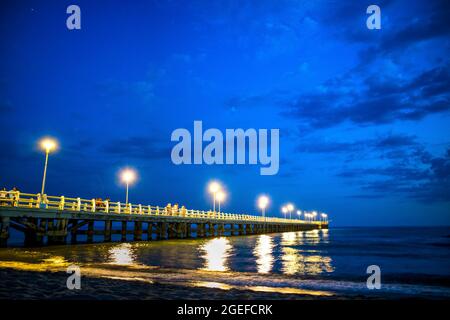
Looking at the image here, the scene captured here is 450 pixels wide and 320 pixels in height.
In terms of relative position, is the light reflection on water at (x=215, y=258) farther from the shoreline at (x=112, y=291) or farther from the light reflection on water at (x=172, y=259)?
the shoreline at (x=112, y=291)

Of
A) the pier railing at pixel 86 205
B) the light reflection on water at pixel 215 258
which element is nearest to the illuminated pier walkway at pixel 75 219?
the pier railing at pixel 86 205

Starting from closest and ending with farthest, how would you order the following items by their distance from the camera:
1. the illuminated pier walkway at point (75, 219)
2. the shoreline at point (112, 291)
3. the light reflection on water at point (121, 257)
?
the shoreline at point (112, 291)
the light reflection on water at point (121, 257)
the illuminated pier walkway at point (75, 219)

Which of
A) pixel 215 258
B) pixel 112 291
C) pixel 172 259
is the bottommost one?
pixel 215 258

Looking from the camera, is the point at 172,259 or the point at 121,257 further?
the point at 172,259

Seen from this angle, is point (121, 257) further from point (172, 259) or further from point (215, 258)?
point (215, 258)

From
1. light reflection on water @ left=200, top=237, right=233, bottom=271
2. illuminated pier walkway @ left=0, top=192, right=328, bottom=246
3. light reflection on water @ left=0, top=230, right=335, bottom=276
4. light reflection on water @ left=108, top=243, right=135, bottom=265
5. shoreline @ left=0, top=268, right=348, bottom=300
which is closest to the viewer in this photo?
shoreline @ left=0, top=268, right=348, bottom=300

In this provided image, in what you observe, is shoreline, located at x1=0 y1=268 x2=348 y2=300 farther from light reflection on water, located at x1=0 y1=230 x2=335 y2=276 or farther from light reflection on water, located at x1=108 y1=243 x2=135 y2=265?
light reflection on water, located at x1=108 y1=243 x2=135 y2=265

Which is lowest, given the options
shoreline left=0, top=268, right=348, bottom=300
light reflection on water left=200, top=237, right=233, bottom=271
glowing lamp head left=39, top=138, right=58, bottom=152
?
light reflection on water left=200, top=237, right=233, bottom=271

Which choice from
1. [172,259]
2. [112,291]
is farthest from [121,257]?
[112,291]

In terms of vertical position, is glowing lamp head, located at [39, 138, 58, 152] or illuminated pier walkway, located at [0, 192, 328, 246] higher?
glowing lamp head, located at [39, 138, 58, 152]

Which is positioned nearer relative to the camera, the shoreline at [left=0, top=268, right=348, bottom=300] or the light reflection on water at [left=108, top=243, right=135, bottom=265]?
the shoreline at [left=0, top=268, right=348, bottom=300]

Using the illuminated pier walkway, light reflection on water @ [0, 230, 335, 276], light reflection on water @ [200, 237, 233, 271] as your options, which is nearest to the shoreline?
light reflection on water @ [0, 230, 335, 276]
